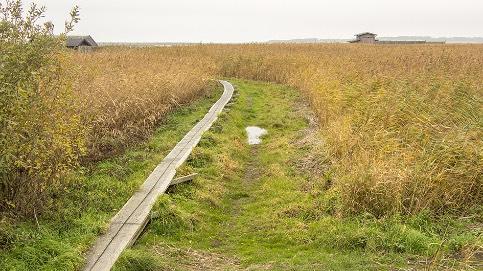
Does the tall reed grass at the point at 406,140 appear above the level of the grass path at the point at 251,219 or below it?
above

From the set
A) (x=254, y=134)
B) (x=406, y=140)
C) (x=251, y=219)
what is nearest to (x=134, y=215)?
(x=251, y=219)

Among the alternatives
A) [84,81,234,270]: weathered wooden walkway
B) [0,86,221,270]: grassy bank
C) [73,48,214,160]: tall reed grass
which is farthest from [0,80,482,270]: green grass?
[73,48,214,160]: tall reed grass

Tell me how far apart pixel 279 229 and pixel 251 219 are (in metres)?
0.65

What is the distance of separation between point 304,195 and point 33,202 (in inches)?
160

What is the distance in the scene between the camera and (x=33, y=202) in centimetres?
596

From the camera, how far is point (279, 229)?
6562 millimetres

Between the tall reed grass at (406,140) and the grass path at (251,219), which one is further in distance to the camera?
the tall reed grass at (406,140)

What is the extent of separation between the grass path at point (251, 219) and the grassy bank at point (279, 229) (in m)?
0.01

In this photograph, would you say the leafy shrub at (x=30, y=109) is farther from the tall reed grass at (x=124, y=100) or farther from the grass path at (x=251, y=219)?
the grass path at (x=251, y=219)

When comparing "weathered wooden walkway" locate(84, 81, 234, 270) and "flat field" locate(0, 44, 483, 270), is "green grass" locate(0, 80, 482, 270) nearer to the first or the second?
"flat field" locate(0, 44, 483, 270)

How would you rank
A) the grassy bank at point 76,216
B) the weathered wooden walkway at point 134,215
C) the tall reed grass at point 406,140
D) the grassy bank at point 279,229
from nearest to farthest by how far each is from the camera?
1. the grassy bank at point 76,216
2. the weathered wooden walkway at point 134,215
3. the grassy bank at point 279,229
4. the tall reed grass at point 406,140

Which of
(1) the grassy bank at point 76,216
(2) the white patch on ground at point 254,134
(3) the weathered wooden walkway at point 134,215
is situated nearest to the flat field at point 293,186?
(1) the grassy bank at point 76,216

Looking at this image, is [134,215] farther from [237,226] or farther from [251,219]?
[251,219]

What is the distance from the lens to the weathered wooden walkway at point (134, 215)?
5.31 metres
